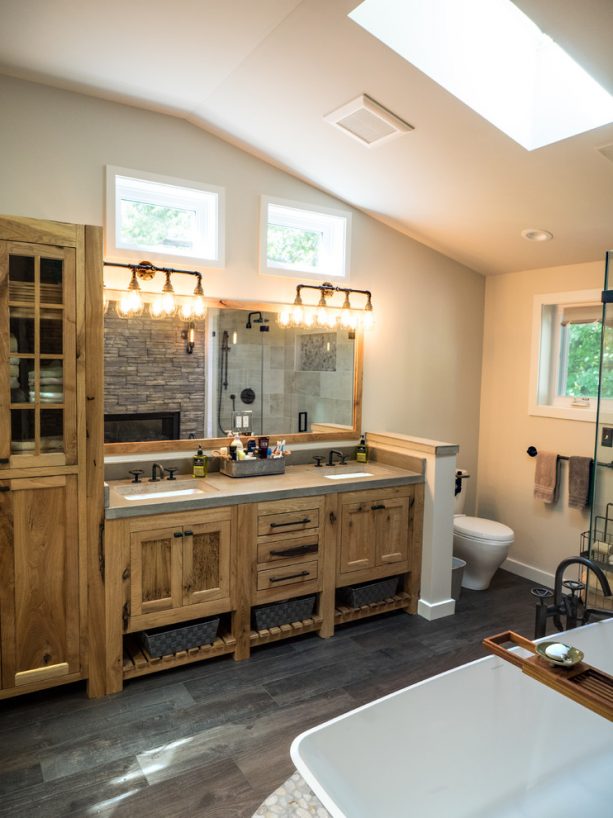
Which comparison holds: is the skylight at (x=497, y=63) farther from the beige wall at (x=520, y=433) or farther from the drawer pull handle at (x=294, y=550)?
the drawer pull handle at (x=294, y=550)

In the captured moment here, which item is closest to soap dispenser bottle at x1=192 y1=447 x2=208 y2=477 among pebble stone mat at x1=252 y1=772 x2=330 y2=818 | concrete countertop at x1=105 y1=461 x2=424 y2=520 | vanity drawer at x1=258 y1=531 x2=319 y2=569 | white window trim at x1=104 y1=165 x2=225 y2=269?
concrete countertop at x1=105 y1=461 x2=424 y2=520

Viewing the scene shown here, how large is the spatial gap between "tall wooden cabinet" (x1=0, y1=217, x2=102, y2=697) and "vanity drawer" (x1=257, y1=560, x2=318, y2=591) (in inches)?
34.5

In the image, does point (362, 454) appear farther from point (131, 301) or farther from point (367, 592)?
point (131, 301)

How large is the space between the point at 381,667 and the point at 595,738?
1138mm

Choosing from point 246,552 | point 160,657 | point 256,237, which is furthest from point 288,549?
point 256,237

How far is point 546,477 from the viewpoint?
13.0 feet

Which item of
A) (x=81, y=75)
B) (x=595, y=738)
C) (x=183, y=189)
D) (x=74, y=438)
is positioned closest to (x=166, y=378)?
(x=74, y=438)

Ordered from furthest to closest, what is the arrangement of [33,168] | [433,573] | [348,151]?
[433,573], [348,151], [33,168]

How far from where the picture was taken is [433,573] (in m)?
3.42

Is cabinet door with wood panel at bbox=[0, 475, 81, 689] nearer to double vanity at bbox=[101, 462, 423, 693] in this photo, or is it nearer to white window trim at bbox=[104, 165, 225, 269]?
double vanity at bbox=[101, 462, 423, 693]

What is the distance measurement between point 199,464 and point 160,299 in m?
0.94

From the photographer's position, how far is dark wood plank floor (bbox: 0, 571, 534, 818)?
1.98m

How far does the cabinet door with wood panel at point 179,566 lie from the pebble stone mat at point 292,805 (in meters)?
1.04

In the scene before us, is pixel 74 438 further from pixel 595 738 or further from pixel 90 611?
pixel 595 738
